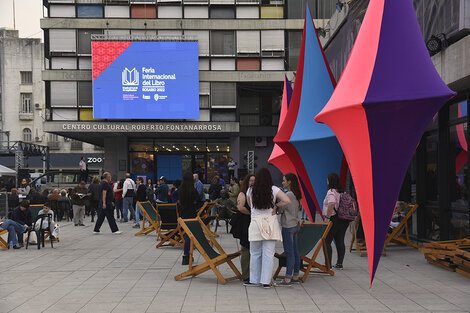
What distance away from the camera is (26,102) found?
5391 centimetres

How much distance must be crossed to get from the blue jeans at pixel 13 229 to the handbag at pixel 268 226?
762 centimetres

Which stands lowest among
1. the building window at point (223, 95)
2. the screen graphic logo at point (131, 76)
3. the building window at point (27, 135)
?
the building window at point (27, 135)

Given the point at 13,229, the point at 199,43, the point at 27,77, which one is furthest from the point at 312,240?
the point at 27,77

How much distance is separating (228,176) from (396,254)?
2165cm

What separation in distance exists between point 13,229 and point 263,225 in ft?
25.6

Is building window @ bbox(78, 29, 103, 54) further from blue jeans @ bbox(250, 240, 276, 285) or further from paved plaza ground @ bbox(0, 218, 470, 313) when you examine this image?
blue jeans @ bbox(250, 240, 276, 285)

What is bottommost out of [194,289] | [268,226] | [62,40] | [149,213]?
[194,289]

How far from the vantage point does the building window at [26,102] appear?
53812mm

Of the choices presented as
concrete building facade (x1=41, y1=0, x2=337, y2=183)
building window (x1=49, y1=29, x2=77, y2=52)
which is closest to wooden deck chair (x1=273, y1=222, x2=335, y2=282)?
concrete building facade (x1=41, y1=0, x2=337, y2=183)

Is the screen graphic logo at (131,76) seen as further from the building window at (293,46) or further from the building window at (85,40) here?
the building window at (293,46)

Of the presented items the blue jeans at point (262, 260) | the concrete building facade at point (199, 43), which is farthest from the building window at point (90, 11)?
the blue jeans at point (262, 260)

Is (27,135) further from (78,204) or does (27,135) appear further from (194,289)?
(194,289)

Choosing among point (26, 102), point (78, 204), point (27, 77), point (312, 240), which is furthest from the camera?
point (26, 102)

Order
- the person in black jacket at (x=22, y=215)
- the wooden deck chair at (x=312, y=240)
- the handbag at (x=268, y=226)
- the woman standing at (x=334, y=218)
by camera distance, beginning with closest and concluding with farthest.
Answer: the handbag at (x=268, y=226) < the wooden deck chair at (x=312, y=240) < the woman standing at (x=334, y=218) < the person in black jacket at (x=22, y=215)
